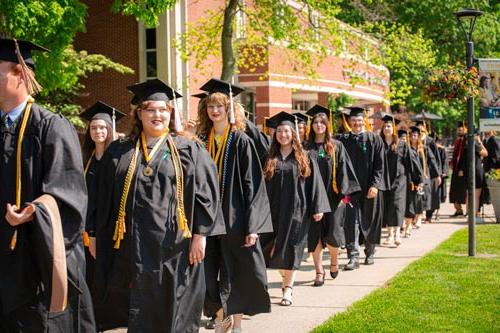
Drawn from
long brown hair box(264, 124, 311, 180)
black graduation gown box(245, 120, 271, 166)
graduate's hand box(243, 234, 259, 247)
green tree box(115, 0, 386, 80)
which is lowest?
graduate's hand box(243, 234, 259, 247)

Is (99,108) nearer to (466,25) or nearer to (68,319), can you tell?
(68,319)

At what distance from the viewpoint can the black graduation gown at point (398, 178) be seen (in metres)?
13.0

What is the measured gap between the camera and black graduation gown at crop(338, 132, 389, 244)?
1141cm

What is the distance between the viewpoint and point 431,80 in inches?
445

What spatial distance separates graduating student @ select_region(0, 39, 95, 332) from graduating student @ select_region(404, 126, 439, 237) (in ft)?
34.7

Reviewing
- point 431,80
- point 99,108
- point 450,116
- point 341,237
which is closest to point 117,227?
point 99,108

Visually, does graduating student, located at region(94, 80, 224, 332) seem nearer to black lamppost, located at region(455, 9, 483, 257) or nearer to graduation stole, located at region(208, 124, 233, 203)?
graduation stole, located at region(208, 124, 233, 203)

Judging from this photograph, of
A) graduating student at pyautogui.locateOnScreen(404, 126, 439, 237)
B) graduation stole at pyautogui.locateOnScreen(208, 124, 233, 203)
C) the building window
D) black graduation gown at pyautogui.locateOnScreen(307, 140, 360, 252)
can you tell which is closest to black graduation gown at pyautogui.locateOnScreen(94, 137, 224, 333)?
graduation stole at pyautogui.locateOnScreen(208, 124, 233, 203)

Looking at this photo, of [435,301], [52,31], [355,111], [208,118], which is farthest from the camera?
[52,31]

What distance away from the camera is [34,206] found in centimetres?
405

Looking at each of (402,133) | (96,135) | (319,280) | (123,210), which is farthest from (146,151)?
(402,133)

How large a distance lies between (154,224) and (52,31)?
32.9 ft

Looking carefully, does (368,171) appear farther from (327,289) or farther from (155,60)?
(155,60)

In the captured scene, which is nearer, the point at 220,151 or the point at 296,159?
the point at 220,151
